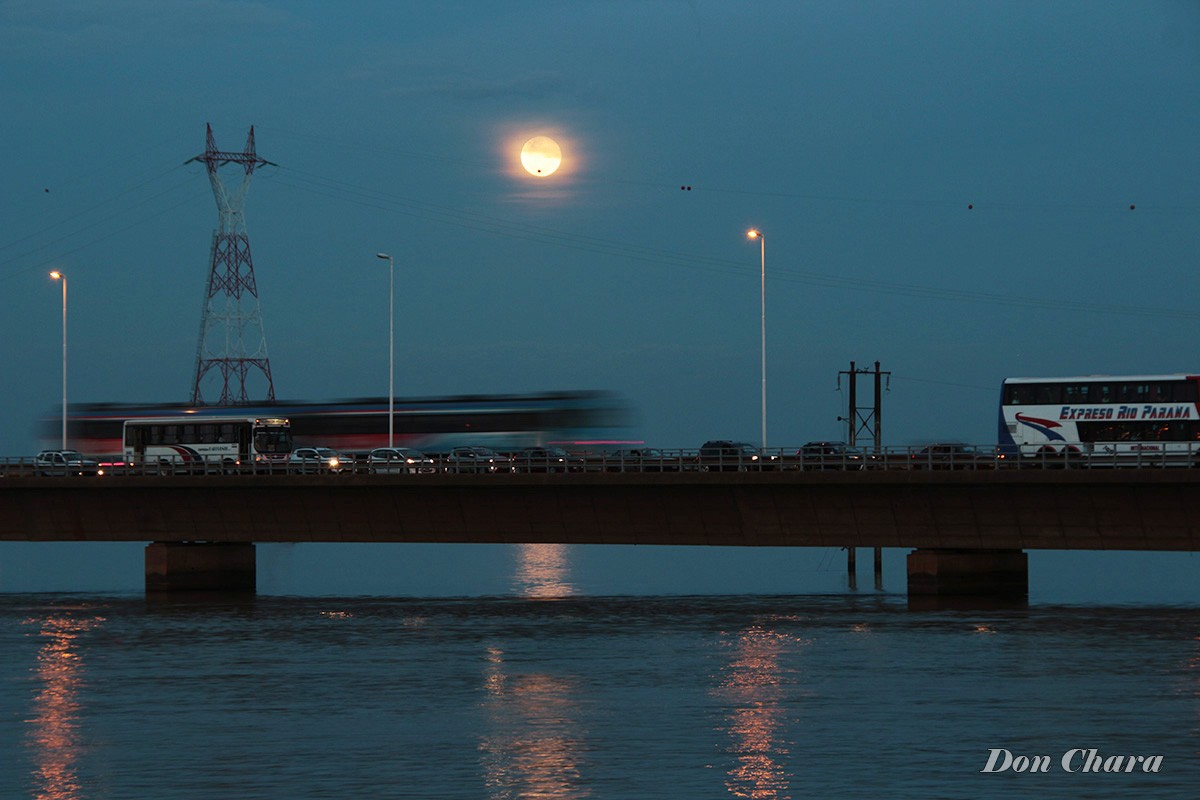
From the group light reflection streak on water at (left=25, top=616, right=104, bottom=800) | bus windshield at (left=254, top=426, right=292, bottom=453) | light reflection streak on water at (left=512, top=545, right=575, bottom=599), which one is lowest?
light reflection streak on water at (left=512, top=545, right=575, bottom=599)

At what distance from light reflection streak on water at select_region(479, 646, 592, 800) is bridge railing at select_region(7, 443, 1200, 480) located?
2146cm

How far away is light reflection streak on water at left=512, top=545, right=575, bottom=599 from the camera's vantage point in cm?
9406

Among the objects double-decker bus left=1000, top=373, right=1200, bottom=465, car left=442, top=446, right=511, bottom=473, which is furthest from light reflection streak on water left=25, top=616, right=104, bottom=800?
double-decker bus left=1000, top=373, right=1200, bottom=465

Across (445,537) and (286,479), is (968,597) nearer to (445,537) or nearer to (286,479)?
(445,537)

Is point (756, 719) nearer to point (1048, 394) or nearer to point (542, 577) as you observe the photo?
point (1048, 394)

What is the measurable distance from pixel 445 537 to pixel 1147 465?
91.4ft

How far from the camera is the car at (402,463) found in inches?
2800

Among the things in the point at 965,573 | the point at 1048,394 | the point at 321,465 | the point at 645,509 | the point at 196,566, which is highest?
the point at 1048,394

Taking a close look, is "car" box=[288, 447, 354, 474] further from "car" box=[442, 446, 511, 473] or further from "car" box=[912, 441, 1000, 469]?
"car" box=[912, 441, 1000, 469]

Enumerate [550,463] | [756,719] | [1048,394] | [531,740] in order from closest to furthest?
[531,740] < [756,719] < [550,463] < [1048,394]

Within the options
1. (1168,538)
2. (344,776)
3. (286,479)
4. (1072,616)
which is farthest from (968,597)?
(344,776)

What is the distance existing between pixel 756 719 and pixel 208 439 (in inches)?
2397

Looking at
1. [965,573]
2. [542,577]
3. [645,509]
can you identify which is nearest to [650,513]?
[645,509]

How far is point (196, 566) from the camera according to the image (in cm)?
7750
